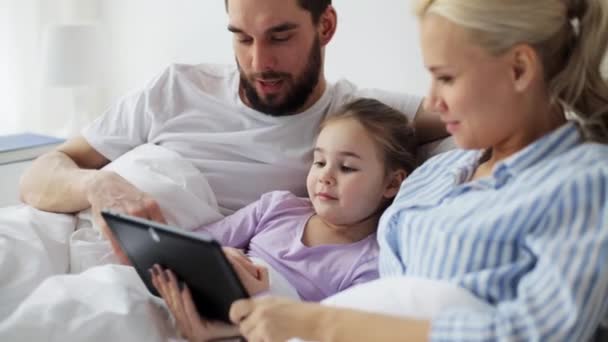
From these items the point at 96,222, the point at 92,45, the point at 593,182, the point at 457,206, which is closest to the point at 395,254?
the point at 457,206

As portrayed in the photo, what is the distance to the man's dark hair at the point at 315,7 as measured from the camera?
1607mm

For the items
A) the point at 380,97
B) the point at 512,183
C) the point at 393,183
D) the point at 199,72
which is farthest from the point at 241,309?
the point at 199,72

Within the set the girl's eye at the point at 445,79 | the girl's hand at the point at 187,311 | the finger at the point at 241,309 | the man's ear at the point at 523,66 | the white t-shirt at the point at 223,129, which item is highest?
the man's ear at the point at 523,66

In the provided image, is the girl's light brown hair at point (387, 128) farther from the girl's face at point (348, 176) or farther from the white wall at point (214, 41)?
the white wall at point (214, 41)

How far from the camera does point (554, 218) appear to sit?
2.97 ft

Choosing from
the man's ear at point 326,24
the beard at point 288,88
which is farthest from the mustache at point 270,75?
the man's ear at point 326,24

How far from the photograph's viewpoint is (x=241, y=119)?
66.4 inches

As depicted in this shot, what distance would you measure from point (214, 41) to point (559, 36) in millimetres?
1636

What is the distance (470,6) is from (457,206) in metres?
0.29

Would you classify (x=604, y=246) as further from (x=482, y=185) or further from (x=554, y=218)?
(x=482, y=185)

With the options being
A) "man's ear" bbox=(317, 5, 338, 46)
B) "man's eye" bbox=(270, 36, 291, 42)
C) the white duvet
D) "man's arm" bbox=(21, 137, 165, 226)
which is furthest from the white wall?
"man's arm" bbox=(21, 137, 165, 226)

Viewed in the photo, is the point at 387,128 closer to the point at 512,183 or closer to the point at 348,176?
the point at 348,176

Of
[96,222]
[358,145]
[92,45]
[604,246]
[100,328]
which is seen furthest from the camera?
[92,45]

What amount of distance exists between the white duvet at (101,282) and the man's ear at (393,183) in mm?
299
